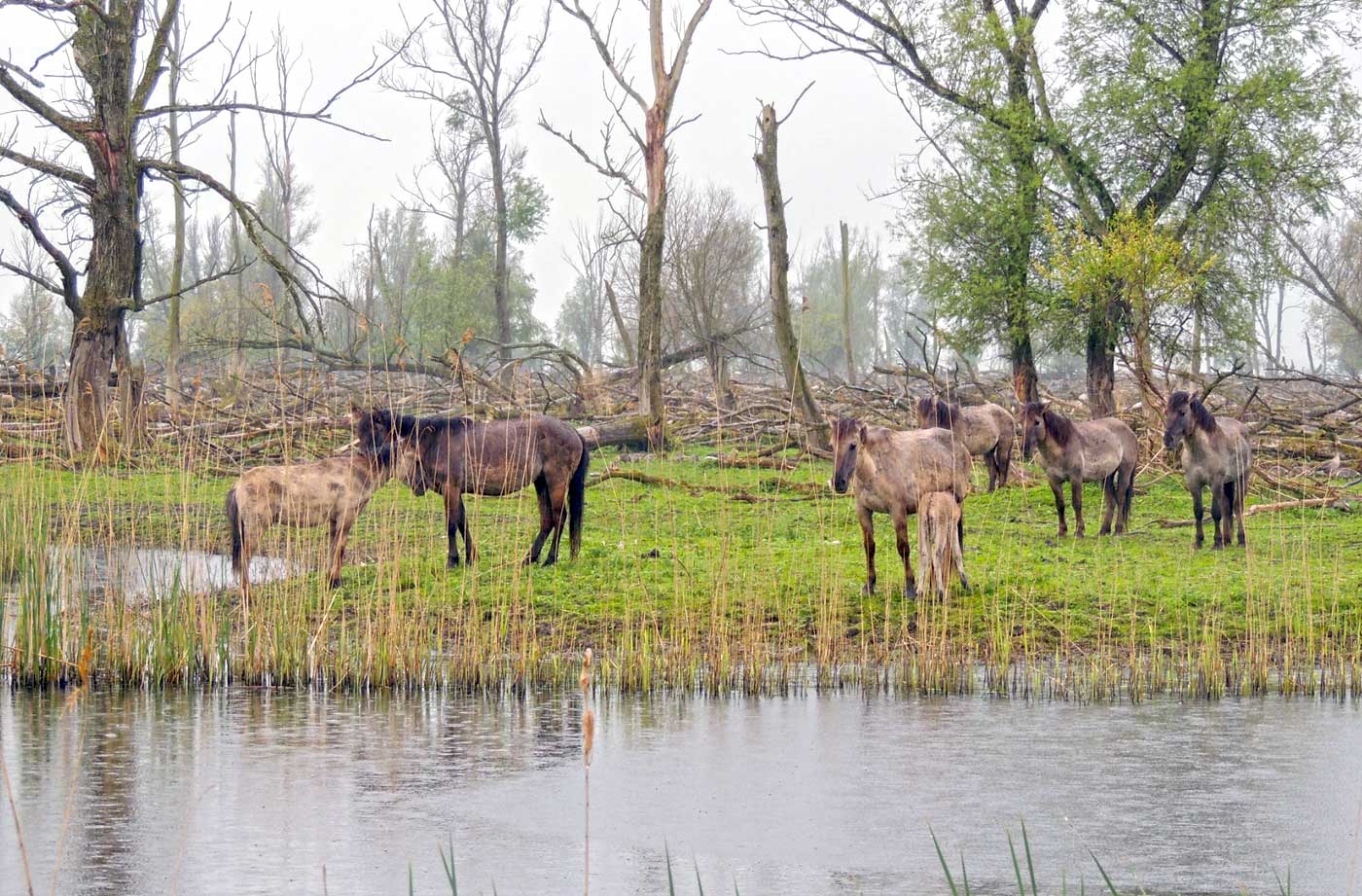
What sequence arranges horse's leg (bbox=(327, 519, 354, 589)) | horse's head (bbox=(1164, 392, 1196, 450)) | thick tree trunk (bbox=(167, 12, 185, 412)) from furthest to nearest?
1. thick tree trunk (bbox=(167, 12, 185, 412))
2. horse's head (bbox=(1164, 392, 1196, 450))
3. horse's leg (bbox=(327, 519, 354, 589))

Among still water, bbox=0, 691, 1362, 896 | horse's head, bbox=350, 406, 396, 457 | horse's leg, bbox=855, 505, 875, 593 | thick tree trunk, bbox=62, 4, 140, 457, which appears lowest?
still water, bbox=0, 691, 1362, 896

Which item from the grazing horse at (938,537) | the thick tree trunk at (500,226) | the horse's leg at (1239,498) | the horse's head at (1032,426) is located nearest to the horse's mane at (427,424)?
the grazing horse at (938,537)

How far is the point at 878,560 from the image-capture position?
12695 mm

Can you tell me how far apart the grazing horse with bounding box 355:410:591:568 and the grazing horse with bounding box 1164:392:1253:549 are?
5466 mm

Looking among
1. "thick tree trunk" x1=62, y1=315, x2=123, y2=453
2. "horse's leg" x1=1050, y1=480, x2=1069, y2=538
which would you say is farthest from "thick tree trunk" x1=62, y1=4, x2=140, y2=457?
"horse's leg" x1=1050, y1=480, x2=1069, y2=538

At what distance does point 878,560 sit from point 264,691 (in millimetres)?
5706

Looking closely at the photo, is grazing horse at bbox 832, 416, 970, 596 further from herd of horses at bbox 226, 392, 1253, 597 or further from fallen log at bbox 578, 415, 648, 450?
fallen log at bbox 578, 415, 648, 450

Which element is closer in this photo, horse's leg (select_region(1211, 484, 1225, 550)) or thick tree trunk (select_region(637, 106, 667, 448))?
horse's leg (select_region(1211, 484, 1225, 550))

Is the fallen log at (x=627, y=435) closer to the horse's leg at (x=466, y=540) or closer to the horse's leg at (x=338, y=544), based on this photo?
the horse's leg at (x=466, y=540)

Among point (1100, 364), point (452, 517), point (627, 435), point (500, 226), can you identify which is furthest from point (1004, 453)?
point (500, 226)

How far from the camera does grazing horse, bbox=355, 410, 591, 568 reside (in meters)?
12.8

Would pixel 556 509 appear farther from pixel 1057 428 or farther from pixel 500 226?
pixel 500 226

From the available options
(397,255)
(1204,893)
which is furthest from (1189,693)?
(397,255)

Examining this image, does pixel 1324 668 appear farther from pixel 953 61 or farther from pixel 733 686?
pixel 953 61
